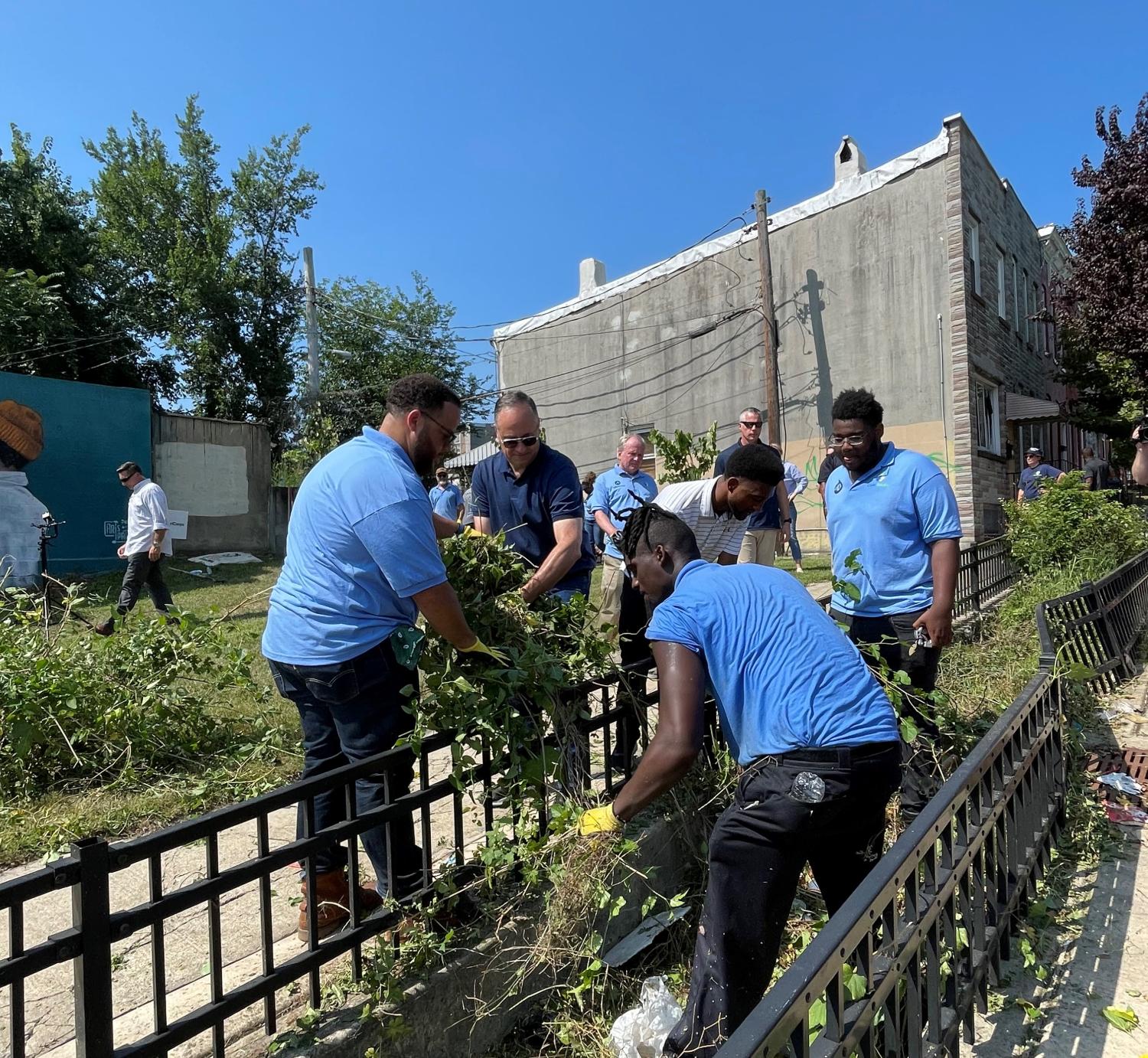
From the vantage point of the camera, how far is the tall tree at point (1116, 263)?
43.5ft

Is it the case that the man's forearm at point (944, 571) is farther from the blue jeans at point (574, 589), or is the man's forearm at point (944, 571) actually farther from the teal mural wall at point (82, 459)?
the teal mural wall at point (82, 459)

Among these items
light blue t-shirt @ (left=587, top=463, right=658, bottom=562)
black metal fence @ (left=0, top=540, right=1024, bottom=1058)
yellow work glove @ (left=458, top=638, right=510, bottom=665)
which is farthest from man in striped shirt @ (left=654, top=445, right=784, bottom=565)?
light blue t-shirt @ (left=587, top=463, right=658, bottom=562)

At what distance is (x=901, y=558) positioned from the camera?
3.82 metres

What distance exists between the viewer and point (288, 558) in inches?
108

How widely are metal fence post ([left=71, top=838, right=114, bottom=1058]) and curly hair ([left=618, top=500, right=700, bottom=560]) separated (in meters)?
1.57

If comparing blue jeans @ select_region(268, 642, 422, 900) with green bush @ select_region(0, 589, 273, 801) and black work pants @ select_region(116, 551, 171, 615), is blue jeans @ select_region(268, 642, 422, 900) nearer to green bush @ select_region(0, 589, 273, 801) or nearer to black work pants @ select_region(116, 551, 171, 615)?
green bush @ select_region(0, 589, 273, 801)

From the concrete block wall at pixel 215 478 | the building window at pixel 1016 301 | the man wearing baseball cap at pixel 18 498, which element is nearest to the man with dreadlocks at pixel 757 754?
the man wearing baseball cap at pixel 18 498

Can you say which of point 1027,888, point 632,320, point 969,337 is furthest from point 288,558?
point 632,320

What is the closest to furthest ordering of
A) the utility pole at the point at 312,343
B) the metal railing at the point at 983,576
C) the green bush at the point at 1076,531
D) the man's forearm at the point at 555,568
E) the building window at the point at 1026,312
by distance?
the man's forearm at the point at 555,568, the metal railing at the point at 983,576, the green bush at the point at 1076,531, the building window at the point at 1026,312, the utility pole at the point at 312,343

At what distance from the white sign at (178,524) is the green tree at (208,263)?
39.6 ft

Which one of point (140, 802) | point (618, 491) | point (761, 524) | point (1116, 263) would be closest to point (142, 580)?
point (140, 802)

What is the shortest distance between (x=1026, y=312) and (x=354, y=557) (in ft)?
66.2

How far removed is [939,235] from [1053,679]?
12.3m

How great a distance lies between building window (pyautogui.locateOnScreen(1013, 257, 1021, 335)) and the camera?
55.6 feet
